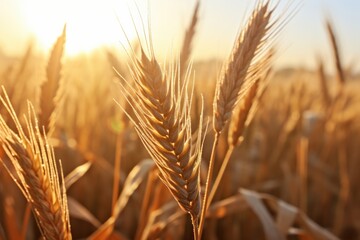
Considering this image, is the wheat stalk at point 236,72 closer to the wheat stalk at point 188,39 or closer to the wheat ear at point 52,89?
the wheat ear at point 52,89

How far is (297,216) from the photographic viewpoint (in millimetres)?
1479

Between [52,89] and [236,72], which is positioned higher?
[52,89]

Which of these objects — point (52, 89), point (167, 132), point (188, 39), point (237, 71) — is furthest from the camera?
point (188, 39)

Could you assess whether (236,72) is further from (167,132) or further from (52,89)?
(52,89)

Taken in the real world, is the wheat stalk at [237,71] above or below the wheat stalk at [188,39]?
below

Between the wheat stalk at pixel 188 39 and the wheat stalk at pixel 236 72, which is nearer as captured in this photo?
the wheat stalk at pixel 236 72

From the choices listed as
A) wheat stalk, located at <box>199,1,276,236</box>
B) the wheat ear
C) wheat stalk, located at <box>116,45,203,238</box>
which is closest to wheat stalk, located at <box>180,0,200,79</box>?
the wheat ear

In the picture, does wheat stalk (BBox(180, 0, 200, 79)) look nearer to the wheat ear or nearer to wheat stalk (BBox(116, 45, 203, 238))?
the wheat ear

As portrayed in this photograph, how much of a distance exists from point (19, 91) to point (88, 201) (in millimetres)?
768

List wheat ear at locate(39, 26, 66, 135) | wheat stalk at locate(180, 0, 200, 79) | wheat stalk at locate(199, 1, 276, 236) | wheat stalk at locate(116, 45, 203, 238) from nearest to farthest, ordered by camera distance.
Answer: wheat stalk at locate(116, 45, 203, 238)
wheat stalk at locate(199, 1, 276, 236)
wheat ear at locate(39, 26, 66, 135)
wheat stalk at locate(180, 0, 200, 79)

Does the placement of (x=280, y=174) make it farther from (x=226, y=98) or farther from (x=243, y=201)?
(x=226, y=98)

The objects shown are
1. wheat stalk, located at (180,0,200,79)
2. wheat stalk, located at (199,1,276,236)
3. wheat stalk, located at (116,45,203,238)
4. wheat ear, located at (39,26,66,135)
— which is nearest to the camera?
wheat stalk, located at (116,45,203,238)

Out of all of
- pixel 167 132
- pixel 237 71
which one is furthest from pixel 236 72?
pixel 167 132

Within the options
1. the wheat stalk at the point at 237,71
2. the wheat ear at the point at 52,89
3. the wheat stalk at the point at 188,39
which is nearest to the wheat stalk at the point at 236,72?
the wheat stalk at the point at 237,71
